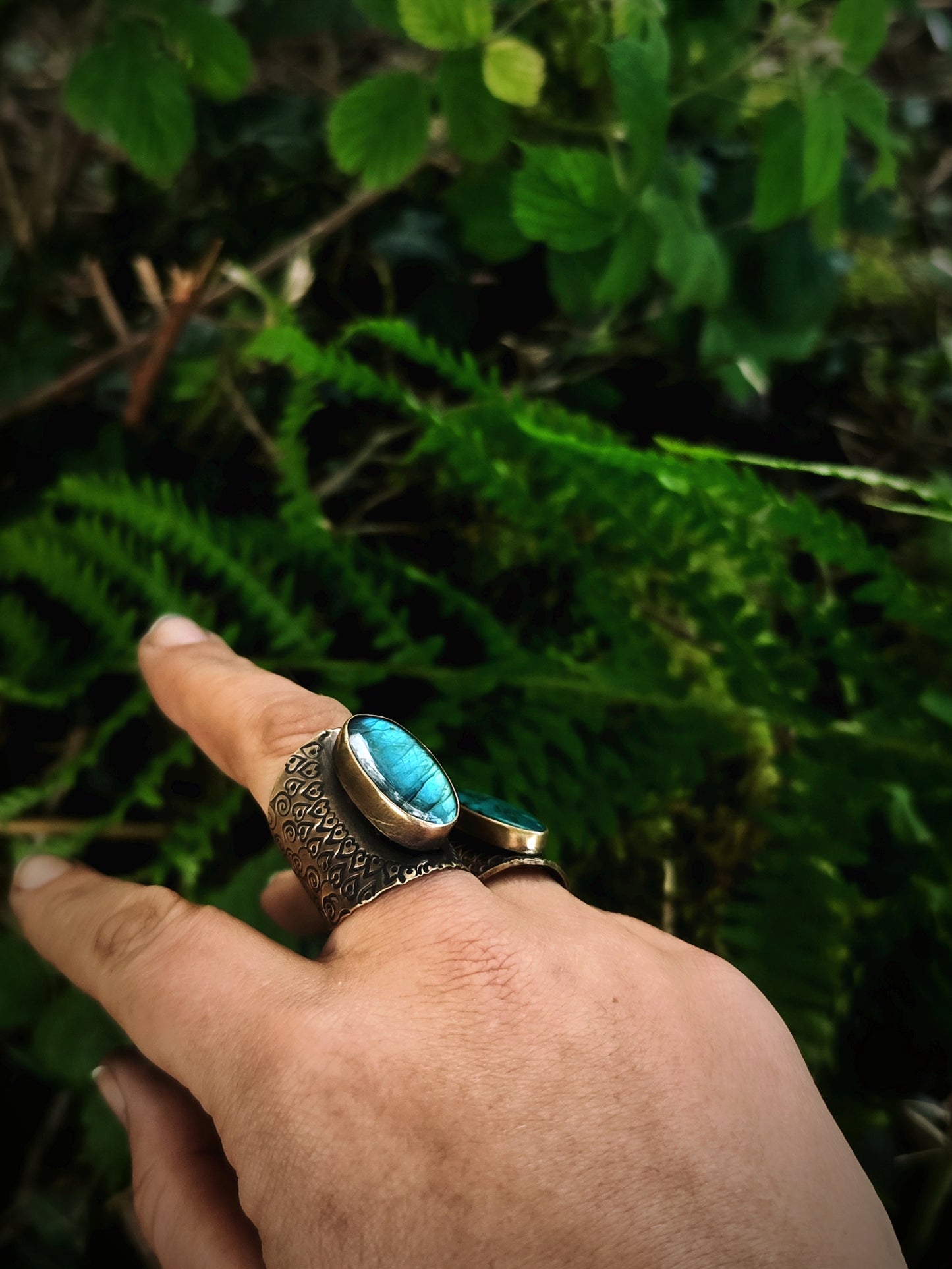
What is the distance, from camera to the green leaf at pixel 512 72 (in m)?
1.09

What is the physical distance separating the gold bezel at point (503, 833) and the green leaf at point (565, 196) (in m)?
0.81

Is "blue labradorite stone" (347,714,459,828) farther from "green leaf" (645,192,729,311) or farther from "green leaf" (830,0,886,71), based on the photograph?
"green leaf" (830,0,886,71)

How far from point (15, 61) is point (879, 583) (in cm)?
226

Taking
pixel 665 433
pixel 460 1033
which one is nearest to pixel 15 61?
pixel 665 433

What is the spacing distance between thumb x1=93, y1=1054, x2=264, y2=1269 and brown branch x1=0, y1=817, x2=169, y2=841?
510mm

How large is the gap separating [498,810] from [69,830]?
2.64 feet

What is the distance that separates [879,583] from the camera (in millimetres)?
1021

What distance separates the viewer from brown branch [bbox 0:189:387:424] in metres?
1.46

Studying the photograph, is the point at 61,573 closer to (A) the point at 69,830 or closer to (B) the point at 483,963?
(A) the point at 69,830

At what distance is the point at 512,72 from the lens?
110 centimetres

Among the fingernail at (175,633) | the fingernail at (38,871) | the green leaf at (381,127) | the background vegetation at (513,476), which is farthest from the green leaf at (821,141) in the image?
the fingernail at (38,871)

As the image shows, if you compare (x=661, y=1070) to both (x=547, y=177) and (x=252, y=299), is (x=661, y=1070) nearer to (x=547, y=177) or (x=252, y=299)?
(x=547, y=177)

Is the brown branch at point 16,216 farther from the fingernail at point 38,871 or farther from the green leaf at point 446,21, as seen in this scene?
the fingernail at point 38,871

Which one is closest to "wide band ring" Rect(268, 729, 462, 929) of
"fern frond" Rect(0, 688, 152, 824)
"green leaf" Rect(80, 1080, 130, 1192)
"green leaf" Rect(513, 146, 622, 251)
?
"fern frond" Rect(0, 688, 152, 824)
